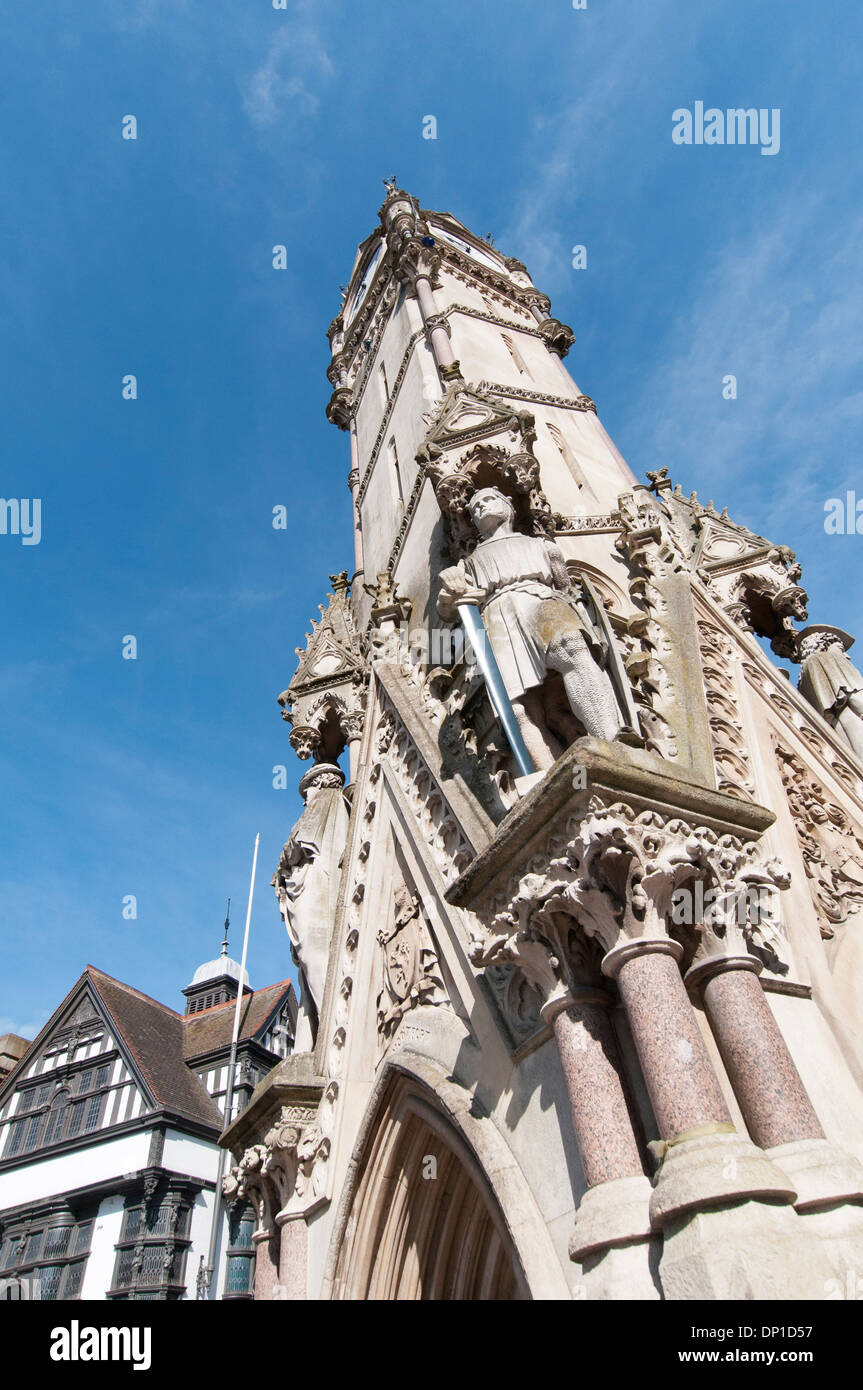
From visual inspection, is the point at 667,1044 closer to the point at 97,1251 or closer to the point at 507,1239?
the point at 507,1239

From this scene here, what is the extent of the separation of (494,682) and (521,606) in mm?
626

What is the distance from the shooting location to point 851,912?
6262 mm

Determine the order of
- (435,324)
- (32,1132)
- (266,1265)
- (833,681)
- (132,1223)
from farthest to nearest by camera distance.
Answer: (32,1132)
(132,1223)
(435,324)
(833,681)
(266,1265)

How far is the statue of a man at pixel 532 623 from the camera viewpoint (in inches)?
214

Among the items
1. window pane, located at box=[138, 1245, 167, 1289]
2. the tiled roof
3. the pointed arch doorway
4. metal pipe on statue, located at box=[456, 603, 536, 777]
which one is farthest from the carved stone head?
the tiled roof

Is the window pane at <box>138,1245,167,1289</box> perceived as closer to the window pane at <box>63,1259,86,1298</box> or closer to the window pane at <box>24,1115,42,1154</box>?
the window pane at <box>63,1259,86,1298</box>

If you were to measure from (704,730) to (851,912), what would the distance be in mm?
1808

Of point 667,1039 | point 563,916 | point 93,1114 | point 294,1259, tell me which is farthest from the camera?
point 93,1114

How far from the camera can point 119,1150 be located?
949 inches

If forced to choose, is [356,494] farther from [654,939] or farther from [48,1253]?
[48,1253]

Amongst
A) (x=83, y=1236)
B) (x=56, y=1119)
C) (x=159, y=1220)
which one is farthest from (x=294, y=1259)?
(x=56, y=1119)

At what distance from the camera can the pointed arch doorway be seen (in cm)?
632

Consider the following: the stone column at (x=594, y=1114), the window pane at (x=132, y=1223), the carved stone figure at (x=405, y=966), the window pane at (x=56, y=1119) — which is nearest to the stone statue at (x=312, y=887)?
the carved stone figure at (x=405, y=966)
